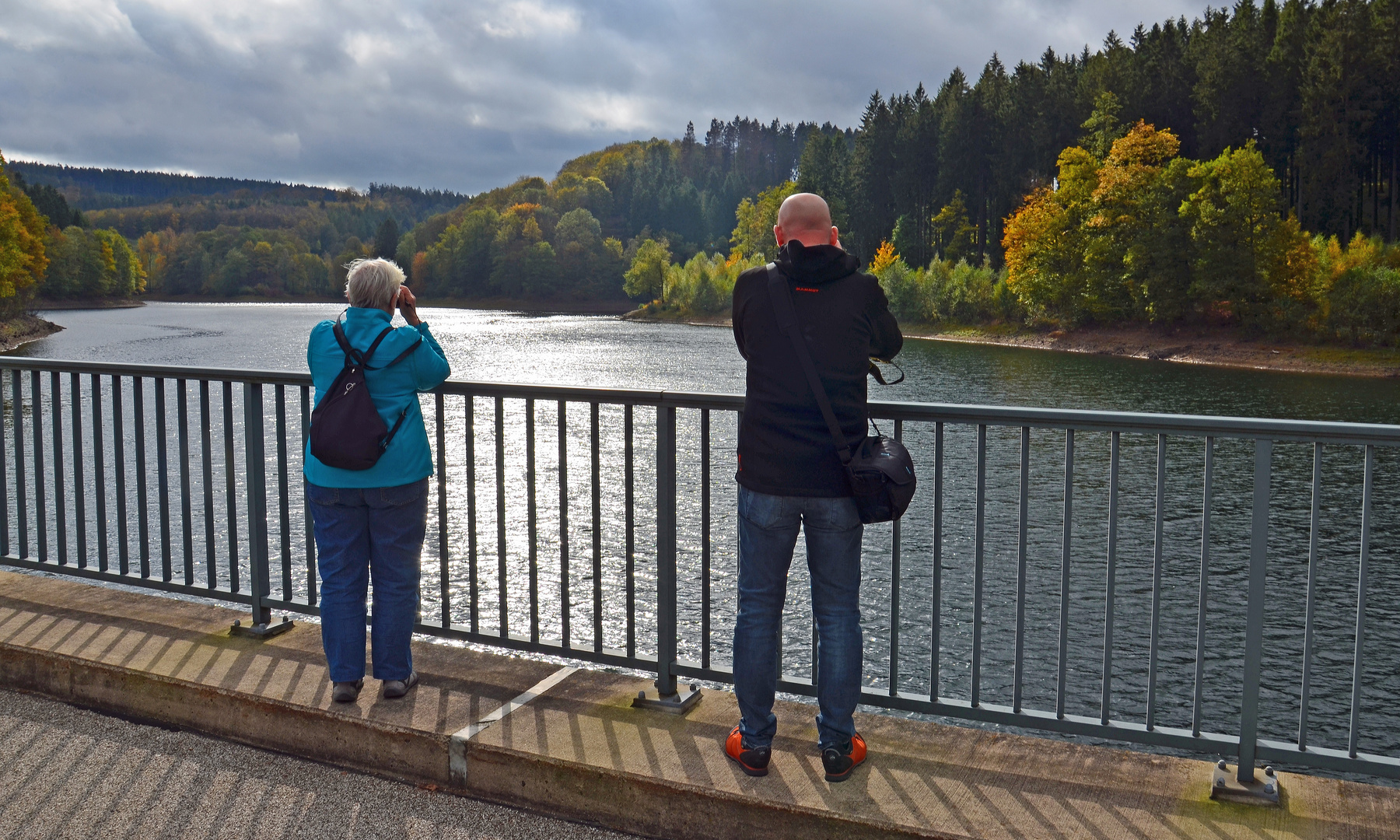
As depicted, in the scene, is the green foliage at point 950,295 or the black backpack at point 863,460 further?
the green foliage at point 950,295

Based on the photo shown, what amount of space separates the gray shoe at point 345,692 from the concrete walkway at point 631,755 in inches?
1.6

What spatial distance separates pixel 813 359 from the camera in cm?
358

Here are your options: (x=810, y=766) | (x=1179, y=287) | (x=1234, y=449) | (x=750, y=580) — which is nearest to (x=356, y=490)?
(x=750, y=580)

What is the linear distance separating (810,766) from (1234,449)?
30.1 metres

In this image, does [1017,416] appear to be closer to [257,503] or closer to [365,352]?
[365,352]

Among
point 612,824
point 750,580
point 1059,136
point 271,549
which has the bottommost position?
point 271,549

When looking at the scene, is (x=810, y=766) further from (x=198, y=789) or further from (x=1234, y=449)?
(x=1234, y=449)

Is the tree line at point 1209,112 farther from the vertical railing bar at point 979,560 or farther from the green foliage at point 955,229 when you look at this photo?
the vertical railing bar at point 979,560

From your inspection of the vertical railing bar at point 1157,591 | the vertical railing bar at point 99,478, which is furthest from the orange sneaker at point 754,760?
the vertical railing bar at point 99,478

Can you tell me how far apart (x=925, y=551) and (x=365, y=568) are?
14914mm

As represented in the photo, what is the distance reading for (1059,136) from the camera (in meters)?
95.5

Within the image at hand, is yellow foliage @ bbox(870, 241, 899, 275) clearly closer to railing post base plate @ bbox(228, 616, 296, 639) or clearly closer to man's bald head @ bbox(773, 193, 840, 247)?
railing post base plate @ bbox(228, 616, 296, 639)

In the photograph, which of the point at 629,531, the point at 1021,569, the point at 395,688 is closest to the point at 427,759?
the point at 395,688

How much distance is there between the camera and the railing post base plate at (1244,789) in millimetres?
3539
